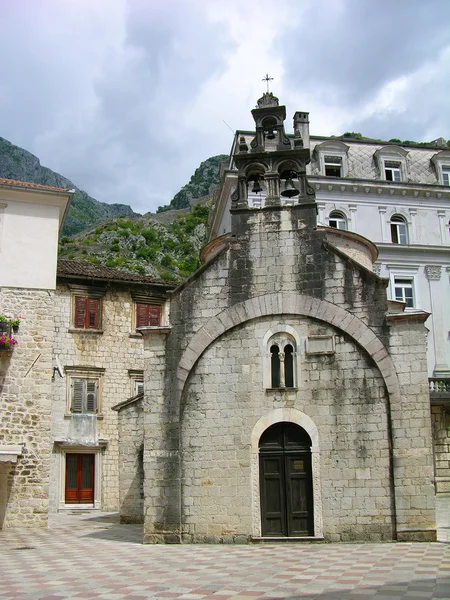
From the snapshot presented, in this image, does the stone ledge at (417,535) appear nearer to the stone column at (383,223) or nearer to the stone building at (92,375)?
the stone building at (92,375)

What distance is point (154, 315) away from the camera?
2958 centimetres

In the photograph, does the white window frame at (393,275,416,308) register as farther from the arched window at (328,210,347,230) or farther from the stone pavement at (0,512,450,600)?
the stone pavement at (0,512,450,600)

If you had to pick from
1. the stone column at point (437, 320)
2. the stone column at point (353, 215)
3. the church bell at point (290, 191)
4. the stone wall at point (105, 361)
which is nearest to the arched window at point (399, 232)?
the stone column at point (437, 320)

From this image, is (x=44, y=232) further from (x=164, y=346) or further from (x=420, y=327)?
(x=420, y=327)

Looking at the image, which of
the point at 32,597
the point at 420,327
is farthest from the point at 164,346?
the point at 32,597

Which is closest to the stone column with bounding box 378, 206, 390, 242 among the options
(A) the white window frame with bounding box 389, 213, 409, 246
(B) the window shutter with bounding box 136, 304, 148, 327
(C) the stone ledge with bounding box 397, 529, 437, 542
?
(A) the white window frame with bounding box 389, 213, 409, 246

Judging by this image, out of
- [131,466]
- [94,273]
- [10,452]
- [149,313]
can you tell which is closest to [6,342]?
[10,452]

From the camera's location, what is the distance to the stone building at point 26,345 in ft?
67.8

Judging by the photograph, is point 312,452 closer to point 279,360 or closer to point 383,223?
point 279,360

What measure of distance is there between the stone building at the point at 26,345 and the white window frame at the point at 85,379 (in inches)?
233

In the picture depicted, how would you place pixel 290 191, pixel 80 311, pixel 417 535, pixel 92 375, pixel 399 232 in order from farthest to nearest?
1. pixel 399 232
2. pixel 80 311
3. pixel 92 375
4. pixel 290 191
5. pixel 417 535

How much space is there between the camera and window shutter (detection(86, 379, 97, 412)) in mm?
27750

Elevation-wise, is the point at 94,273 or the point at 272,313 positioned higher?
the point at 94,273

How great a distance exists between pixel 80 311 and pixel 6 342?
7.48 meters
